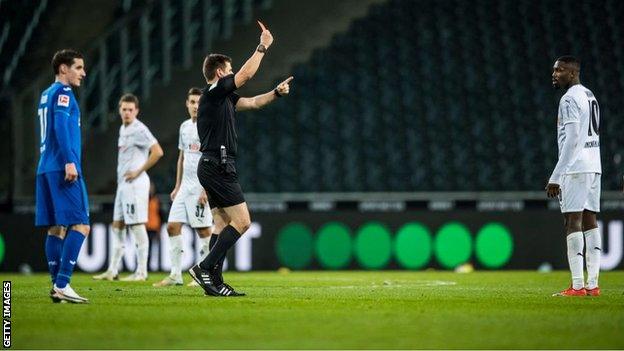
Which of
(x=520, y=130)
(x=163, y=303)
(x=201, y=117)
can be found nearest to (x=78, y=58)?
(x=201, y=117)

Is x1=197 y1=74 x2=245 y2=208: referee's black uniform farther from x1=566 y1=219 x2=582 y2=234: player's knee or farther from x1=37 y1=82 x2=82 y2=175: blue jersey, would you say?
x1=566 y1=219 x2=582 y2=234: player's knee

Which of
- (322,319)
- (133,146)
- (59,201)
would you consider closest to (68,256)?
(59,201)

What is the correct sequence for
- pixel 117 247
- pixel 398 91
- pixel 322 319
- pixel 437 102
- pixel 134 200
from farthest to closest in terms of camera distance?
pixel 398 91 < pixel 437 102 < pixel 117 247 < pixel 134 200 < pixel 322 319

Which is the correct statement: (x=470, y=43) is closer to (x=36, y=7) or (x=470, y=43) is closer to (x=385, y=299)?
(x=36, y=7)

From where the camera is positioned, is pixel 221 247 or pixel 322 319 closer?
pixel 322 319

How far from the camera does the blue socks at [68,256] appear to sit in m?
8.70

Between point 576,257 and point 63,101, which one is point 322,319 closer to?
point 63,101

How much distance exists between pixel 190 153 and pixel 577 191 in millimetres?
4432

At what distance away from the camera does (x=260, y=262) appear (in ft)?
56.6

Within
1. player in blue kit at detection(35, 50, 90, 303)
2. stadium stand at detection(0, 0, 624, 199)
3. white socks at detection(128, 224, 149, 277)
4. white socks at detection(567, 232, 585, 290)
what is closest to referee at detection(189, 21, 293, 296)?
player in blue kit at detection(35, 50, 90, 303)

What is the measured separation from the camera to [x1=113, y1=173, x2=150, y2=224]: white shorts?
44.6 feet

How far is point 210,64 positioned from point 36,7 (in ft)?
32.3

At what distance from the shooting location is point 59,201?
28.5ft

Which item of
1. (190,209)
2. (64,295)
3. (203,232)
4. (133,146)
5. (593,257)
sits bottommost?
(64,295)
